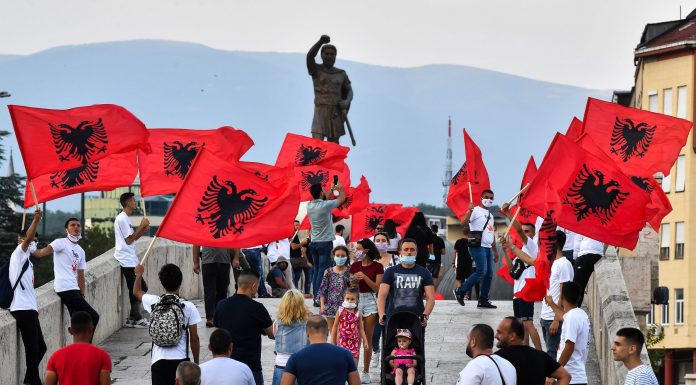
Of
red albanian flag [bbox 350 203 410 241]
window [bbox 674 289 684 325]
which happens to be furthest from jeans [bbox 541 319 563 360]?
window [bbox 674 289 684 325]

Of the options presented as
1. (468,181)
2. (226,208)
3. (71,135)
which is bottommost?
(226,208)

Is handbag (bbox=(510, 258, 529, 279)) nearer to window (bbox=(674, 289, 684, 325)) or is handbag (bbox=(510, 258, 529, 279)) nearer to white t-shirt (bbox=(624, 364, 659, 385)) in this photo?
→ white t-shirt (bbox=(624, 364, 659, 385))

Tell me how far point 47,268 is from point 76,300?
290 feet

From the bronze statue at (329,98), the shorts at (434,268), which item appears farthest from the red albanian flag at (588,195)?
the bronze statue at (329,98)

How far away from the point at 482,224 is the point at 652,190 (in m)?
4.38

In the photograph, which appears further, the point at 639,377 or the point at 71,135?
the point at 71,135

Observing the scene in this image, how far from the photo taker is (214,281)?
21766mm

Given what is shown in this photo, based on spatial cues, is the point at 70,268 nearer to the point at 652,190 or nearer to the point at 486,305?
the point at 652,190

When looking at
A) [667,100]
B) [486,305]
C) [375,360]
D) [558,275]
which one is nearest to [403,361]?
[558,275]

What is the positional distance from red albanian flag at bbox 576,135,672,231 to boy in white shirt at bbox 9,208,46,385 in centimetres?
625

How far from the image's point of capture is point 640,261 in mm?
28766

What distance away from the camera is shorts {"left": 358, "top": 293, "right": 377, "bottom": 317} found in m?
18.5

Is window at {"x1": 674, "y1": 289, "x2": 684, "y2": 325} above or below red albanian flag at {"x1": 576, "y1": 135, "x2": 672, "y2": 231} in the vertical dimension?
below

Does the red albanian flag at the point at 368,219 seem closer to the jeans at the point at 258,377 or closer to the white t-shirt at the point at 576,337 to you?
the white t-shirt at the point at 576,337
